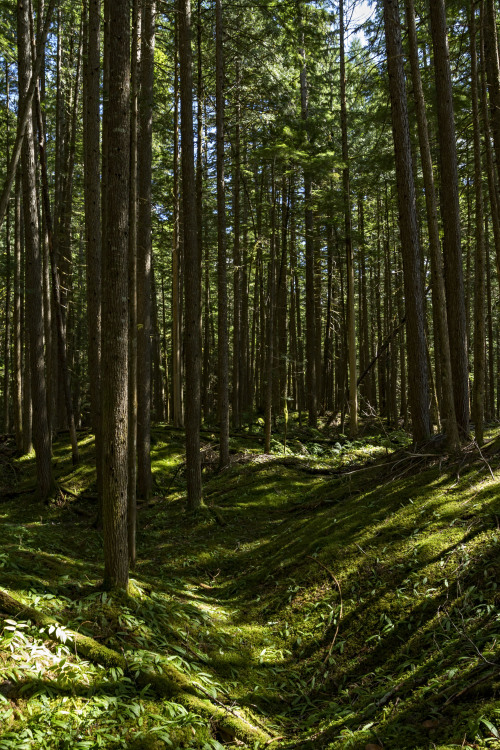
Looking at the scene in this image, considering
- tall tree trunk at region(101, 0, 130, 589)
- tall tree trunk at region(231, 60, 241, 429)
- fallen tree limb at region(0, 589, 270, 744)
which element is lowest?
fallen tree limb at region(0, 589, 270, 744)

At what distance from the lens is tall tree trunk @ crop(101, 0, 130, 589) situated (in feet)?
15.5

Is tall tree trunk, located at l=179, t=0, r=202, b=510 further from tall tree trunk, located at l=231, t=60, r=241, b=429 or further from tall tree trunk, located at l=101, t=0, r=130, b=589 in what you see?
tall tree trunk, located at l=101, t=0, r=130, b=589

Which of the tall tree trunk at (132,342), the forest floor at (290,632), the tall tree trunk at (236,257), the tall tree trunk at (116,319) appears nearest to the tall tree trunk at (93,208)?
the tall tree trunk at (132,342)

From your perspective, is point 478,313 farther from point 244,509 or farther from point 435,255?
point 244,509

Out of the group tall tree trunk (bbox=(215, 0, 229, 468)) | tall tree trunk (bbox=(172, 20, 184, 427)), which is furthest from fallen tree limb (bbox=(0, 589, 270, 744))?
tall tree trunk (bbox=(172, 20, 184, 427))

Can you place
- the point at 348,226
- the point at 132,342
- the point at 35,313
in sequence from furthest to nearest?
the point at 348,226 → the point at 35,313 → the point at 132,342

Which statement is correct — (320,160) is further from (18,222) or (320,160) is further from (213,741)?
(213,741)

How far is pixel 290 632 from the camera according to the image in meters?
5.25

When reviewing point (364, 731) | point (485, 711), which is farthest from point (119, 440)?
point (485, 711)

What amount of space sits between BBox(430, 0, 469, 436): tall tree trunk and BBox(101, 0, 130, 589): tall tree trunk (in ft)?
18.4

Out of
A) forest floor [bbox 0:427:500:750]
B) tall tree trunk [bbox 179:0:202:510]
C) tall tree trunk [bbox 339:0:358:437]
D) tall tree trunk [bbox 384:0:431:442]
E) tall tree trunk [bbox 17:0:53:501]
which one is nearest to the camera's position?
forest floor [bbox 0:427:500:750]

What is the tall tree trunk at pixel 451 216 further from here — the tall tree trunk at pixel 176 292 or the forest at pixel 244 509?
the tall tree trunk at pixel 176 292

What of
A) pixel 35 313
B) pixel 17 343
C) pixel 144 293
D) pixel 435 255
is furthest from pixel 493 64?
pixel 17 343

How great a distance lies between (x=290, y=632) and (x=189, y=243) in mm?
7038
